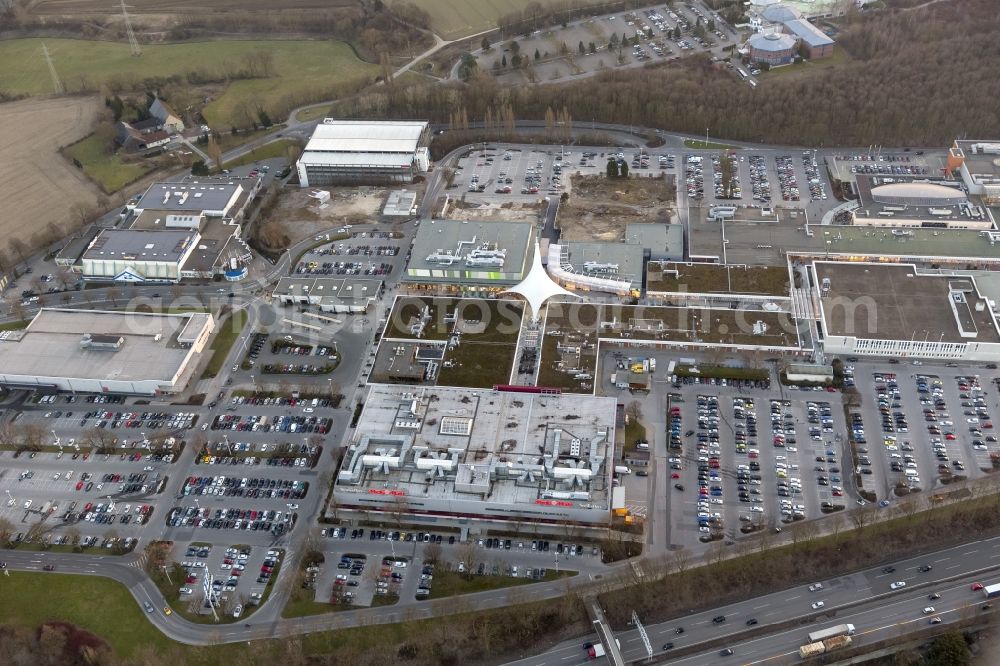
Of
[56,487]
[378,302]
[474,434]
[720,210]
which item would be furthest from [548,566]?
[720,210]

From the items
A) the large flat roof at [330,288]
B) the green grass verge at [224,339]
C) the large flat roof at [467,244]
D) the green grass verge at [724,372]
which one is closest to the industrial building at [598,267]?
the large flat roof at [467,244]

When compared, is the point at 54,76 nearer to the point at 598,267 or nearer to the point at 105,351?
the point at 105,351

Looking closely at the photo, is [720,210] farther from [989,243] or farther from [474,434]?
[474,434]

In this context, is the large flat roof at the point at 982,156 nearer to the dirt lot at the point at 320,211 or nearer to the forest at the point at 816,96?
the forest at the point at 816,96

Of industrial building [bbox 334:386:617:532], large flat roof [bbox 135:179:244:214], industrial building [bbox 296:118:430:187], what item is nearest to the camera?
industrial building [bbox 334:386:617:532]

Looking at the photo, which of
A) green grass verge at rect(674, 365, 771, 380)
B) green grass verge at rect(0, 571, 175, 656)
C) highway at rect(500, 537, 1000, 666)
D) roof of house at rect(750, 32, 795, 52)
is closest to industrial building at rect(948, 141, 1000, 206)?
roof of house at rect(750, 32, 795, 52)

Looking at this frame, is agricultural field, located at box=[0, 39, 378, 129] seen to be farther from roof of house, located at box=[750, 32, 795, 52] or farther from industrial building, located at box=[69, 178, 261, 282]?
roof of house, located at box=[750, 32, 795, 52]
